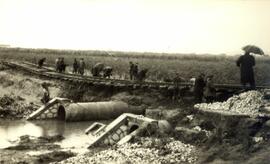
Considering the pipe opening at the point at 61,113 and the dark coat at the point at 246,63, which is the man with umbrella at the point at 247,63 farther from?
the pipe opening at the point at 61,113

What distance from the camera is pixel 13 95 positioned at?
1012 inches

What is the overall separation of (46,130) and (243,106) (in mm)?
8182

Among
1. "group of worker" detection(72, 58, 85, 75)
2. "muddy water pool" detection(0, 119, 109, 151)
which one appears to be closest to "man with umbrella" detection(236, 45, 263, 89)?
"muddy water pool" detection(0, 119, 109, 151)

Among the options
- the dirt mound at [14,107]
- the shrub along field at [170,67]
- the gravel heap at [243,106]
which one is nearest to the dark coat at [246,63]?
the gravel heap at [243,106]

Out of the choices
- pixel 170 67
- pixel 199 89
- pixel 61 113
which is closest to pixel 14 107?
pixel 61 113

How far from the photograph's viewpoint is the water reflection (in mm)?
17016

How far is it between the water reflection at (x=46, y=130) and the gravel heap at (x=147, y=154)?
2.12 metres

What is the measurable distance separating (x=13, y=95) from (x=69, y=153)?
12121 millimetres

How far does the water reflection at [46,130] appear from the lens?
17016 mm

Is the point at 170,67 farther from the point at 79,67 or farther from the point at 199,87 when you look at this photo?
the point at 199,87

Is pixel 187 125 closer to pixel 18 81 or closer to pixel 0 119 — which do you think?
pixel 0 119

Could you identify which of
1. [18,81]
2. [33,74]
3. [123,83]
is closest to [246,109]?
[123,83]

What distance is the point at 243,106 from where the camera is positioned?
15906mm

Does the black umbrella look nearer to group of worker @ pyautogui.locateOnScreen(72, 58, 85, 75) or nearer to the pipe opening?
the pipe opening
